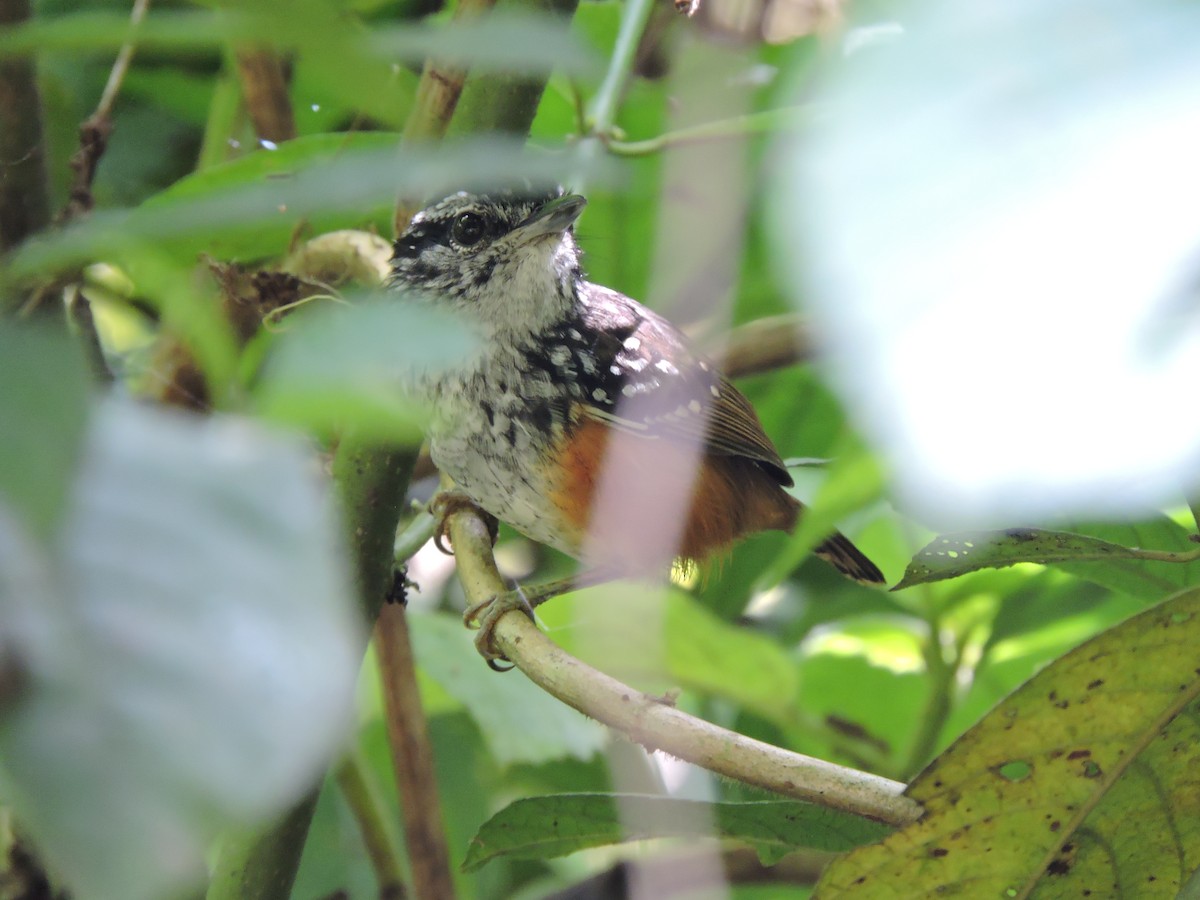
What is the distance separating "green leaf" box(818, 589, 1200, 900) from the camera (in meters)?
1.47

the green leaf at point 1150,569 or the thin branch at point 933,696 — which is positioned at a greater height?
the green leaf at point 1150,569

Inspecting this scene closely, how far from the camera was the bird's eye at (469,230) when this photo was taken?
277cm

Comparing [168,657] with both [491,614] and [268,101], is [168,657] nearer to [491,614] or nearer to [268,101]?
[491,614]

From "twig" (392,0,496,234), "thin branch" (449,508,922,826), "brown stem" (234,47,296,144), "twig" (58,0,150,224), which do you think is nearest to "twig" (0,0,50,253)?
"twig" (58,0,150,224)

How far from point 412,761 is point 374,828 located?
23 cm

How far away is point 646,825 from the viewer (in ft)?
5.71

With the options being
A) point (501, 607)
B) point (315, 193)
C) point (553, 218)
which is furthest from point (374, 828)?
point (315, 193)

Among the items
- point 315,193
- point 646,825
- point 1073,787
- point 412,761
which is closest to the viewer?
point 315,193

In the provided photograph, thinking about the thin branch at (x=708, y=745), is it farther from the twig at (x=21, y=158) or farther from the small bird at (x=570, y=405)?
the twig at (x=21, y=158)

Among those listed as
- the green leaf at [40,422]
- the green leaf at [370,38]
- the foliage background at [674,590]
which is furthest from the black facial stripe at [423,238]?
the green leaf at [40,422]

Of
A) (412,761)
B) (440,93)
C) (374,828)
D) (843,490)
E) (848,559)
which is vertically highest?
(440,93)

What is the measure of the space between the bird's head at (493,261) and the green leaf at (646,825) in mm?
1194

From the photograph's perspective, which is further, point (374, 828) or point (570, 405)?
point (570, 405)

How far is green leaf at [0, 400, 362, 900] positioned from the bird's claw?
1360 mm
